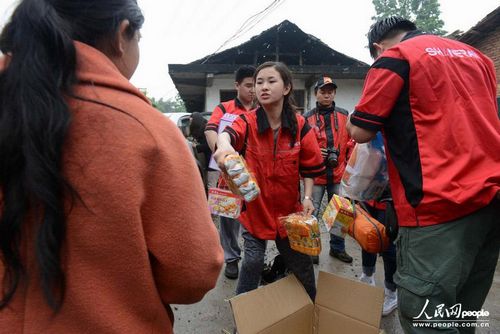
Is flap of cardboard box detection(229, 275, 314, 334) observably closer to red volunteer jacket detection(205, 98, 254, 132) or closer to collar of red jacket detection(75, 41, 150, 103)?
collar of red jacket detection(75, 41, 150, 103)

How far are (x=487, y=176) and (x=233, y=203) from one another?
1.33 meters

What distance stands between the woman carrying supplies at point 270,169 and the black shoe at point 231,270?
968 millimetres

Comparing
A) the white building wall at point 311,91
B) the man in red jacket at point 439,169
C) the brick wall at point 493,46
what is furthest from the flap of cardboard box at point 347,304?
the brick wall at point 493,46

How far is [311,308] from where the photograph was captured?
2.04 m

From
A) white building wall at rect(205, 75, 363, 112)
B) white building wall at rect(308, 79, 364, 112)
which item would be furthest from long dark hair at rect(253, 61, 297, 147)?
white building wall at rect(308, 79, 364, 112)

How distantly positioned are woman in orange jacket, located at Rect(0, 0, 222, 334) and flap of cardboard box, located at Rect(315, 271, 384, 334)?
1.36 meters

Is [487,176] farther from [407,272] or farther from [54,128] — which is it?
[54,128]

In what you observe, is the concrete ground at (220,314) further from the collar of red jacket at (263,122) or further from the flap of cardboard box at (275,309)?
the collar of red jacket at (263,122)

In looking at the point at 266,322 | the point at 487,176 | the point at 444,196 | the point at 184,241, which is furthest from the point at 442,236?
the point at 184,241

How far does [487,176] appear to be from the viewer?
133 centimetres

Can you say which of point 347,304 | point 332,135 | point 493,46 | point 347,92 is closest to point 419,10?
point 493,46

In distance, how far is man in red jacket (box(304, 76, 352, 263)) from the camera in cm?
360

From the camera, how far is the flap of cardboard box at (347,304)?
1.82 metres

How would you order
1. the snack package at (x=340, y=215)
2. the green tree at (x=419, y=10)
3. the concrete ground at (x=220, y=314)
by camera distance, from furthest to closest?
the green tree at (x=419, y=10) < the concrete ground at (x=220, y=314) < the snack package at (x=340, y=215)
